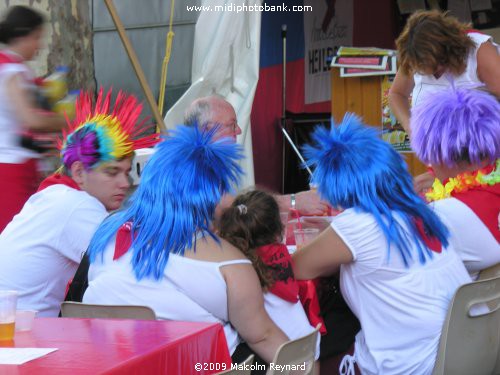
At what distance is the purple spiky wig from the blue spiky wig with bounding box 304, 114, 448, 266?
371mm

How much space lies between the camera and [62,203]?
2.99m

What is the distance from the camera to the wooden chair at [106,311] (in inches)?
92.7

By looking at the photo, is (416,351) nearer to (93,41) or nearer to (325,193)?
(325,193)

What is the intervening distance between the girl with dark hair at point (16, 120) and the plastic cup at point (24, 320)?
1.74m

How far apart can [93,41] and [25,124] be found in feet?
9.91

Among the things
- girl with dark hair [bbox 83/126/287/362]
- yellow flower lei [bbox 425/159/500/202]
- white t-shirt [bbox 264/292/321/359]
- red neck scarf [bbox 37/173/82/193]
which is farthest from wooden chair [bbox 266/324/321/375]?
red neck scarf [bbox 37/173/82/193]

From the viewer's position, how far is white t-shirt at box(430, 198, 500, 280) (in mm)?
2938

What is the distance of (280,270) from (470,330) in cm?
62

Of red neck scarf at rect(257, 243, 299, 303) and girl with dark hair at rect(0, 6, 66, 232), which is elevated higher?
girl with dark hair at rect(0, 6, 66, 232)

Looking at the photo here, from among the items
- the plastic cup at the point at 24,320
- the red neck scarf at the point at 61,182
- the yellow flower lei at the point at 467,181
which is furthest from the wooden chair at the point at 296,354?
the red neck scarf at the point at 61,182

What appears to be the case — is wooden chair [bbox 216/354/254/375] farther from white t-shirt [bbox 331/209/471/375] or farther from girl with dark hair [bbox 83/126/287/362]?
white t-shirt [bbox 331/209/471/375]

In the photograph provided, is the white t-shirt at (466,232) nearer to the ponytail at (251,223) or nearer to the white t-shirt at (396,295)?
the white t-shirt at (396,295)

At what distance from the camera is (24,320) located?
2.19m

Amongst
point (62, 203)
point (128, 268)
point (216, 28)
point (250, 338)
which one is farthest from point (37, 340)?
point (216, 28)
